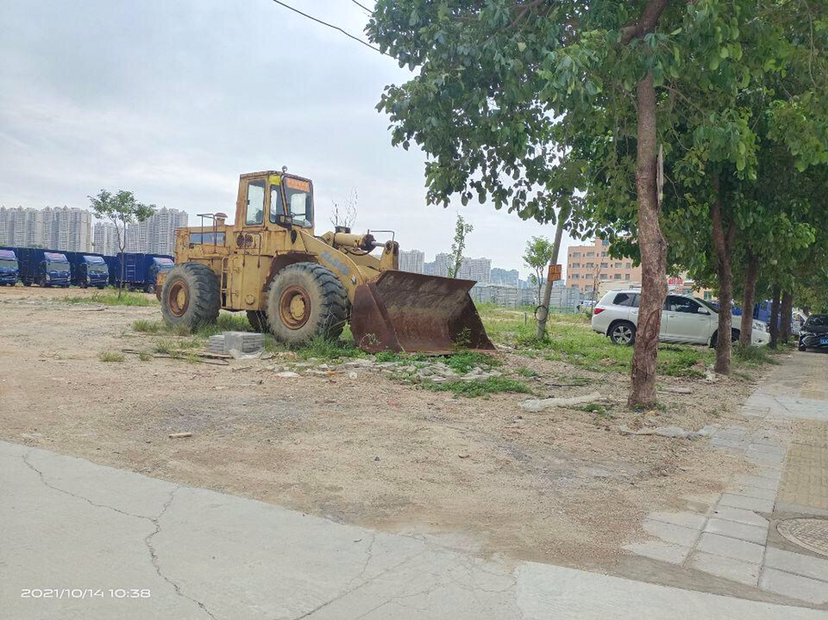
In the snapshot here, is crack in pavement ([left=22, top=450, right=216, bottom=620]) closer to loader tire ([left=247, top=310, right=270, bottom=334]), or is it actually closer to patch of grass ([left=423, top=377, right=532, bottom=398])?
patch of grass ([left=423, top=377, right=532, bottom=398])

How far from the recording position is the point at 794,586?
3.66 m

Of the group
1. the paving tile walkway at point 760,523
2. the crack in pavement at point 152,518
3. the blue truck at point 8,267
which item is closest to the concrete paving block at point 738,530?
the paving tile walkway at point 760,523

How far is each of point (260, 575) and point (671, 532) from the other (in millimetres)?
2612

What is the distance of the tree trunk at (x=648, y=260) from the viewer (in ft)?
27.3

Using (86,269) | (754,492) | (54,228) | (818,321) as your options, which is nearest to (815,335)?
(818,321)

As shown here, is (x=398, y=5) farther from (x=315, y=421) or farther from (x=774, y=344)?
(x=774, y=344)

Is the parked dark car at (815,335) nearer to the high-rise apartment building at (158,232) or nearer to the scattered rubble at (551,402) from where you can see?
the scattered rubble at (551,402)

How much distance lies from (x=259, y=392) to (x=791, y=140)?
752 cm

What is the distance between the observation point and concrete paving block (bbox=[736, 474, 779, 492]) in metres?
5.59

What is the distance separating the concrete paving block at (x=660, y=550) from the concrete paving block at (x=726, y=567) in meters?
0.07

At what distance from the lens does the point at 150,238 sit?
206ft

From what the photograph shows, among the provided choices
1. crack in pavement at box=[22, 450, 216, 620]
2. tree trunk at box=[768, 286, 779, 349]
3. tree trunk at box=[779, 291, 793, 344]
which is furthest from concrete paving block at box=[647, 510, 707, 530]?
tree trunk at box=[779, 291, 793, 344]

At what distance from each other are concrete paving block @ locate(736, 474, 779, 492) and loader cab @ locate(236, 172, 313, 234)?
9288mm

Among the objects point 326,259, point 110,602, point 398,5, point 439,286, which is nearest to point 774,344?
point 439,286
